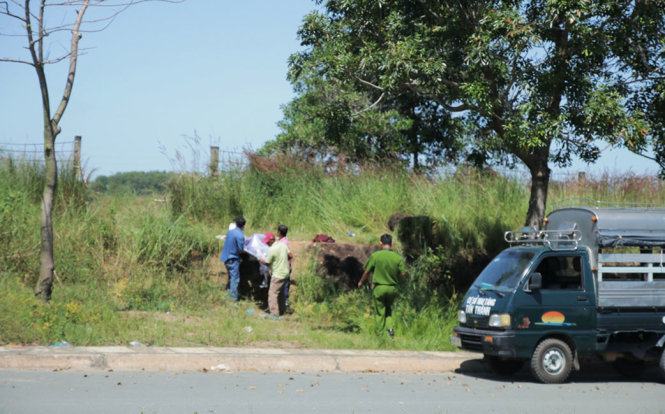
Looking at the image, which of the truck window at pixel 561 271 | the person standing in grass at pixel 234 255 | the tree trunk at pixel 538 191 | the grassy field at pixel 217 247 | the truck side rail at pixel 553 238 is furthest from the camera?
the person standing in grass at pixel 234 255

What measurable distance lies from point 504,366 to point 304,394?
3.66 m

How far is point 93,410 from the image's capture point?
821cm

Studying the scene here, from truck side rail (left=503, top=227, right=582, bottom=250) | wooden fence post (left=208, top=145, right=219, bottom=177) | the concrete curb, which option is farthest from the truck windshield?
wooden fence post (left=208, top=145, right=219, bottom=177)

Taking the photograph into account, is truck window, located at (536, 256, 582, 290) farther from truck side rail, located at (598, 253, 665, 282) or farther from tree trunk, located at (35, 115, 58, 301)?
tree trunk, located at (35, 115, 58, 301)

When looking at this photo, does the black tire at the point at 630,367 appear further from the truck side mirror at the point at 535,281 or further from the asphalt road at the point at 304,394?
the truck side mirror at the point at 535,281

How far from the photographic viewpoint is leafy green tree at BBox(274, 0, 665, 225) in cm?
1252

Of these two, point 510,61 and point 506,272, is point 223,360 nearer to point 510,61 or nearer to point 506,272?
point 506,272

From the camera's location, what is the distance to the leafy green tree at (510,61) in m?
12.5

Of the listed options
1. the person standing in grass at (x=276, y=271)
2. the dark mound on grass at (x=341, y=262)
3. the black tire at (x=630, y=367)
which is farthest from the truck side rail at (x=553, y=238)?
the dark mound on grass at (x=341, y=262)

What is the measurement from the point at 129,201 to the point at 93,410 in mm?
10570

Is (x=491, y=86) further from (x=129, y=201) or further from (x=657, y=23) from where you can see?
(x=129, y=201)

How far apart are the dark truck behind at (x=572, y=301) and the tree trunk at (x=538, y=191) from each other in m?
2.40

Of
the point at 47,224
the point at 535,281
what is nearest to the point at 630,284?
the point at 535,281

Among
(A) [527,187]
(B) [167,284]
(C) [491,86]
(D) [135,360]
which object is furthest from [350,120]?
(A) [527,187]
